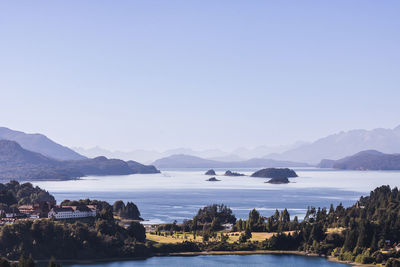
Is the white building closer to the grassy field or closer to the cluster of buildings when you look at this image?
the cluster of buildings

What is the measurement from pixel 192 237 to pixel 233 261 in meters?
11.8

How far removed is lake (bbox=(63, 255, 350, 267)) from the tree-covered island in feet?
7.66

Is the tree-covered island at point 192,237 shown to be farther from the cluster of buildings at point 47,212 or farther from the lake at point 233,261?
the lake at point 233,261

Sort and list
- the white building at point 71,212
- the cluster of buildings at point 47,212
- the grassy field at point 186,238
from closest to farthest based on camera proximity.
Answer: the grassy field at point 186,238
the white building at point 71,212
the cluster of buildings at point 47,212

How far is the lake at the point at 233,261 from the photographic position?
61500 millimetres

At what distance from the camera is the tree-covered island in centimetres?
6425

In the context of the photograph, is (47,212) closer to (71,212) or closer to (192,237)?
(71,212)

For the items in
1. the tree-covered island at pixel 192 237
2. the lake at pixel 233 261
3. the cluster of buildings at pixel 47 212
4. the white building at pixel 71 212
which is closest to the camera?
the lake at pixel 233 261

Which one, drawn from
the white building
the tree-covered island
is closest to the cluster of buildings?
the white building

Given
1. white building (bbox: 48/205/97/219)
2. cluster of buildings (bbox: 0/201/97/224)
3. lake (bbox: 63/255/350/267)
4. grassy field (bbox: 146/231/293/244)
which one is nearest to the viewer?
lake (bbox: 63/255/350/267)

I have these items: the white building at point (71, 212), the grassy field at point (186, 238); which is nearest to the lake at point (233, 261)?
the grassy field at point (186, 238)

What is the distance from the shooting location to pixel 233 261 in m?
63.0

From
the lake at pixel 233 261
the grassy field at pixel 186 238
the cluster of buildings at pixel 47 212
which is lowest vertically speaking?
the lake at pixel 233 261

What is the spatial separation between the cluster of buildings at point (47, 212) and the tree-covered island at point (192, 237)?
0.21m
